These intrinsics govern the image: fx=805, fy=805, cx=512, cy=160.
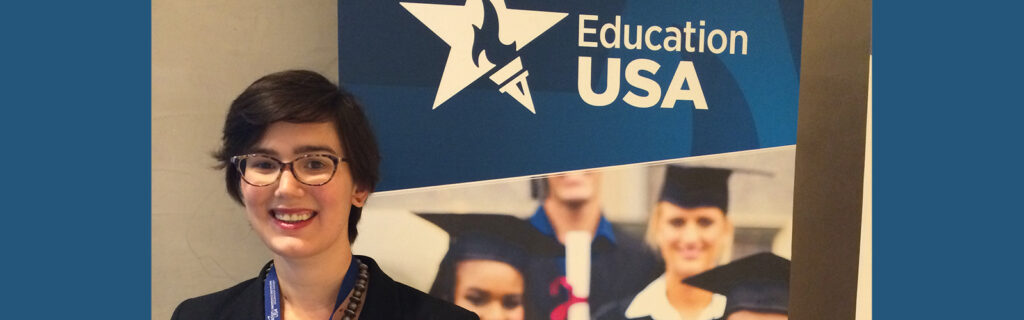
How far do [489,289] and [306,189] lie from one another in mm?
790

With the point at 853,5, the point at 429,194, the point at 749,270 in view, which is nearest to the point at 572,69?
the point at 429,194

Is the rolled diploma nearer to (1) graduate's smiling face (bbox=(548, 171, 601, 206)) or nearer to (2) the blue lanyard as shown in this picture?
(1) graduate's smiling face (bbox=(548, 171, 601, 206))

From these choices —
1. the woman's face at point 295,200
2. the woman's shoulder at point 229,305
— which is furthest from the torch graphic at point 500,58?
the woman's shoulder at point 229,305

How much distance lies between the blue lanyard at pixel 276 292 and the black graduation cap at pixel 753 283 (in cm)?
114

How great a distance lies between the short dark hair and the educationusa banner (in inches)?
14.6

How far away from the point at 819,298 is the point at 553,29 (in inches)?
56.7

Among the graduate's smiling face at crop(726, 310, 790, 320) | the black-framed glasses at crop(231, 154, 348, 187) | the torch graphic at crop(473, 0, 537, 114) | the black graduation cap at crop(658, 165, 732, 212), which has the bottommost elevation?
the graduate's smiling face at crop(726, 310, 790, 320)

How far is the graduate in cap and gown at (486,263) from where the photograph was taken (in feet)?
7.82

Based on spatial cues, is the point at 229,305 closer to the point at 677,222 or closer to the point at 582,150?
the point at 582,150

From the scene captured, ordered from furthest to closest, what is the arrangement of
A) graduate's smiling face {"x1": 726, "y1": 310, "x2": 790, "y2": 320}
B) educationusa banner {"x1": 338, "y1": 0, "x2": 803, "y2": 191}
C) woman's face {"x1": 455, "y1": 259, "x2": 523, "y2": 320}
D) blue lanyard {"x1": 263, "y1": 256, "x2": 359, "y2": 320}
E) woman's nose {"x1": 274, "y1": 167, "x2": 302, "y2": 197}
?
1. graduate's smiling face {"x1": 726, "y1": 310, "x2": 790, "y2": 320}
2. woman's face {"x1": 455, "y1": 259, "x2": 523, "y2": 320}
3. educationusa banner {"x1": 338, "y1": 0, "x2": 803, "y2": 191}
4. blue lanyard {"x1": 263, "y1": 256, "x2": 359, "y2": 320}
5. woman's nose {"x1": 274, "y1": 167, "x2": 302, "y2": 197}

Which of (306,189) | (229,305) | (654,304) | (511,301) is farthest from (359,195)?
(654,304)

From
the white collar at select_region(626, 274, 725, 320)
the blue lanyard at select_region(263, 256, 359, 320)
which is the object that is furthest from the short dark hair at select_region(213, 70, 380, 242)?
the white collar at select_region(626, 274, 725, 320)

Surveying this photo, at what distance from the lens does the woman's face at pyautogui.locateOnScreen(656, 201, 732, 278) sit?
8.38ft

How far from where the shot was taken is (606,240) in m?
2.50
